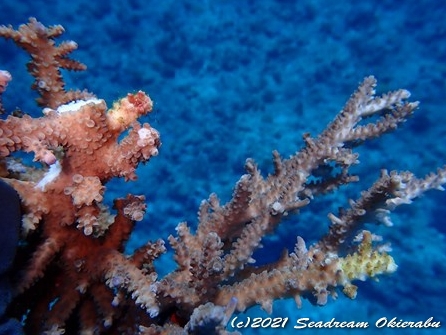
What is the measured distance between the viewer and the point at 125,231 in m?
2.33

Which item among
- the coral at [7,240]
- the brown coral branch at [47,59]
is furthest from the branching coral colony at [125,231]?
the coral at [7,240]

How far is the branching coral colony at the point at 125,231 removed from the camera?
6.27 ft

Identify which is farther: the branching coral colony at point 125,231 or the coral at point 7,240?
the branching coral colony at point 125,231

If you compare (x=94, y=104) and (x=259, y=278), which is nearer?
(x=94, y=104)

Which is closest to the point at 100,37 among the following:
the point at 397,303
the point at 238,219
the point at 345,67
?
the point at 345,67

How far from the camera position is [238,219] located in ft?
8.64

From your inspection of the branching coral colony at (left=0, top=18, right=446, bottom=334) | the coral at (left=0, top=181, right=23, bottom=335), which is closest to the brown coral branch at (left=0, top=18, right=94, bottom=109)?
the branching coral colony at (left=0, top=18, right=446, bottom=334)

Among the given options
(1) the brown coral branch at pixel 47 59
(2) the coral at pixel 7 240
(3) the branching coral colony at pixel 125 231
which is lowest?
(2) the coral at pixel 7 240

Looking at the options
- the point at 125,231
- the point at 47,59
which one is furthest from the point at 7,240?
the point at 47,59

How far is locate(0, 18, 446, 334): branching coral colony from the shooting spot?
1910 millimetres

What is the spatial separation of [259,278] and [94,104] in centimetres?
136

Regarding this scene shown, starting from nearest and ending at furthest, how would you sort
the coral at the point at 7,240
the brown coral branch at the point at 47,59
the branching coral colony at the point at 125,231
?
the coral at the point at 7,240 → the branching coral colony at the point at 125,231 → the brown coral branch at the point at 47,59

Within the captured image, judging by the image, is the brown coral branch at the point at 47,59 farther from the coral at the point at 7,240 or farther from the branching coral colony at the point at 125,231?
the coral at the point at 7,240

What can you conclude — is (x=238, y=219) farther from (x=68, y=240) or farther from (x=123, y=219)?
(x=68, y=240)
